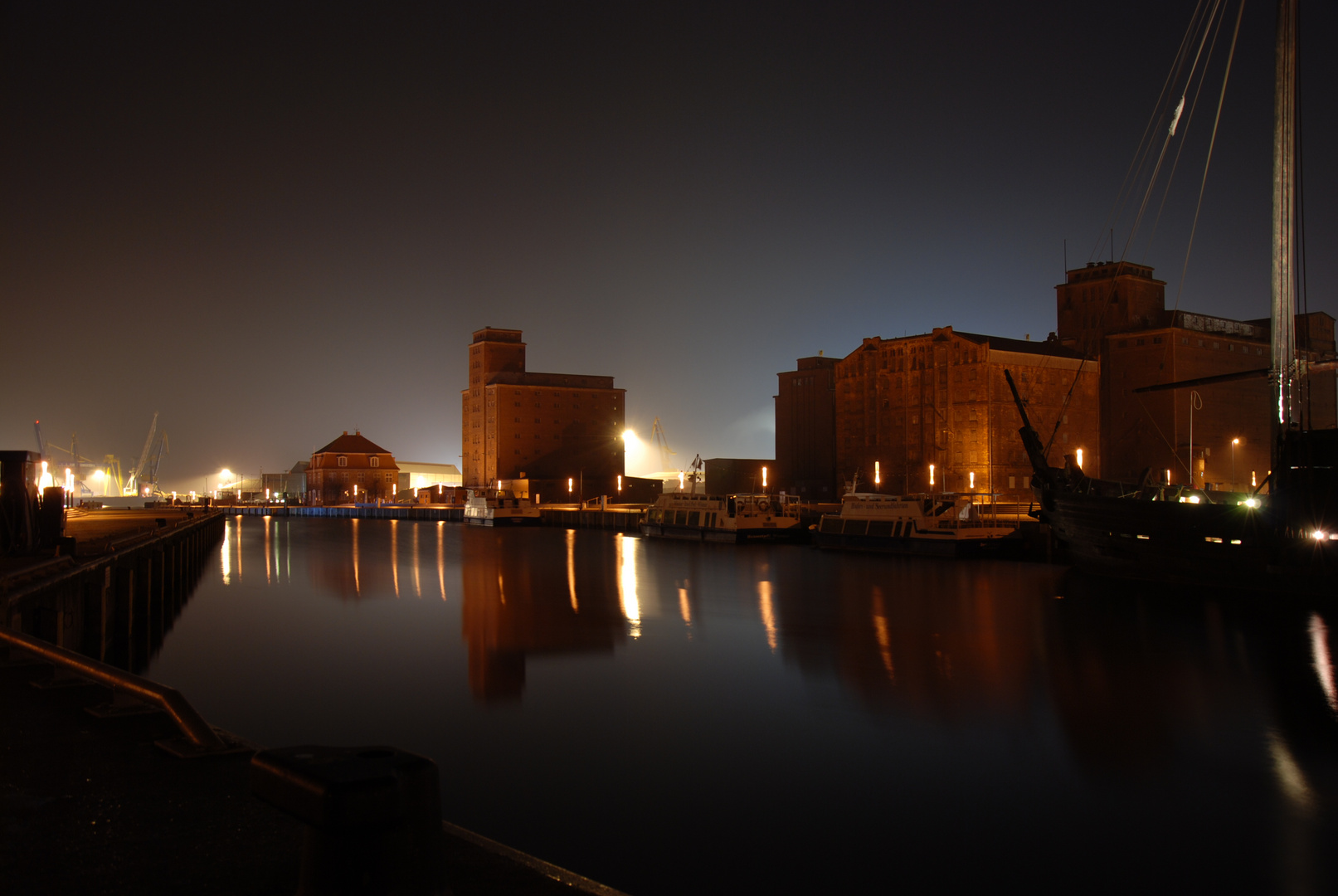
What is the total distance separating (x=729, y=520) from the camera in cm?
4912

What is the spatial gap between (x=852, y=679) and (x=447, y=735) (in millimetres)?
7286

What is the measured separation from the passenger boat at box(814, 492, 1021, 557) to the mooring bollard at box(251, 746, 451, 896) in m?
38.1

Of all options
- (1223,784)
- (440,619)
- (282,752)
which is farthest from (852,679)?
(282,752)

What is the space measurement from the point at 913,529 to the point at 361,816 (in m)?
39.8

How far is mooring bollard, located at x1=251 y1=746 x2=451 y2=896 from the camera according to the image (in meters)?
2.38

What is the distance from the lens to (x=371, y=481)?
115 m

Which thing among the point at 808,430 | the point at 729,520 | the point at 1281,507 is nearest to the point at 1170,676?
the point at 1281,507

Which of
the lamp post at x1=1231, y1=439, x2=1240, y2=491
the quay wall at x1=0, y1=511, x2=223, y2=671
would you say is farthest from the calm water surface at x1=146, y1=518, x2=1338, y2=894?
the lamp post at x1=1231, y1=439, x2=1240, y2=491

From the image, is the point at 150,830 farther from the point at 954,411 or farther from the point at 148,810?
the point at 954,411

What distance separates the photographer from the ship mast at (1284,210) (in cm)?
2209

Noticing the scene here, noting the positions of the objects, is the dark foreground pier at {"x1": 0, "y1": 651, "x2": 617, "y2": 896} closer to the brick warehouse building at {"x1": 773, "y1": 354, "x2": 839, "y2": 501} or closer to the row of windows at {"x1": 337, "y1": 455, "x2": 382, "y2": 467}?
the brick warehouse building at {"x1": 773, "y1": 354, "x2": 839, "y2": 501}

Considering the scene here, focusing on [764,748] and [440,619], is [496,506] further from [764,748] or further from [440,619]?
[764,748]

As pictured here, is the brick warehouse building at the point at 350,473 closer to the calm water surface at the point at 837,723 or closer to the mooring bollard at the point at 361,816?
the calm water surface at the point at 837,723

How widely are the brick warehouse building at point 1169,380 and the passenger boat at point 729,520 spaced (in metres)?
26.2
